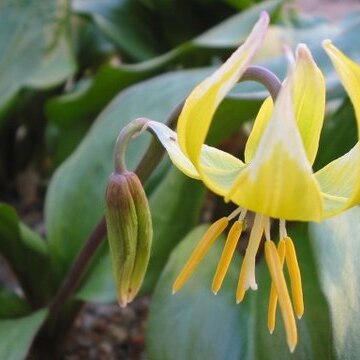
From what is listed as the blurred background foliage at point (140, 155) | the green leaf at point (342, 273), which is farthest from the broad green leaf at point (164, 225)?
the green leaf at point (342, 273)

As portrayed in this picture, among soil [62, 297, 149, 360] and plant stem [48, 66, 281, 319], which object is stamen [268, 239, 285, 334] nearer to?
plant stem [48, 66, 281, 319]

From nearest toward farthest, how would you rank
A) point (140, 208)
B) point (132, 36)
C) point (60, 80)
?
point (140, 208)
point (60, 80)
point (132, 36)

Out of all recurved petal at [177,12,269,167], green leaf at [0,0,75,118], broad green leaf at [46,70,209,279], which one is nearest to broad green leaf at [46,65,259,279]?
broad green leaf at [46,70,209,279]

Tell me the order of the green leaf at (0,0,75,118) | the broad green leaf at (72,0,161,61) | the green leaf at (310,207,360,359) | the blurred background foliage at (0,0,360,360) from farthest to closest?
the broad green leaf at (72,0,161,61) → the green leaf at (0,0,75,118) → the blurred background foliage at (0,0,360,360) → the green leaf at (310,207,360,359)

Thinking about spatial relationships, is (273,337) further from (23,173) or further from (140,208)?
(23,173)

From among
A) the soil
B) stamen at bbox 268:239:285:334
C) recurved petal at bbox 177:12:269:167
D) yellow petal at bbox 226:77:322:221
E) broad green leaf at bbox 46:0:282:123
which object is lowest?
the soil

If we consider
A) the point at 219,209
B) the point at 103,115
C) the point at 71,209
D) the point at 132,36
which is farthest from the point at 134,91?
the point at 132,36

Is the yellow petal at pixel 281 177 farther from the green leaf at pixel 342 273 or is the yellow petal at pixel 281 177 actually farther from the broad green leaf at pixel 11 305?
the broad green leaf at pixel 11 305
